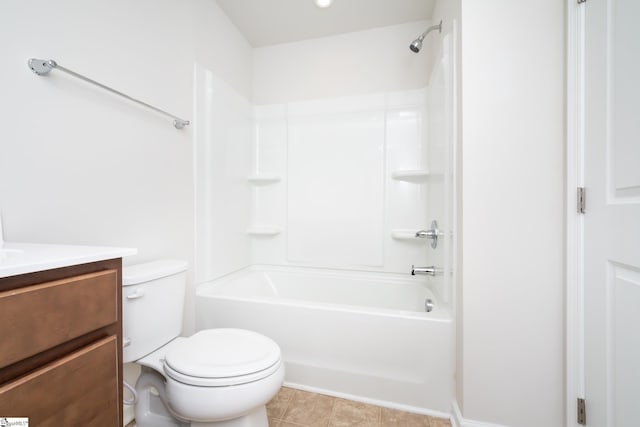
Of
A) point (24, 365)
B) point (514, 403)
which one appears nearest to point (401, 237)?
point (514, 403)

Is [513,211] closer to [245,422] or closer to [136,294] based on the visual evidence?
[245,422]

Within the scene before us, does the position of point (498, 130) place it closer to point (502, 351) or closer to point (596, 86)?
point (596, 86)

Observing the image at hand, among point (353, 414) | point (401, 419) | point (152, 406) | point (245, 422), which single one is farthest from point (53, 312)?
point (401, 419)

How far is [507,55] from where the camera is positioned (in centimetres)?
111

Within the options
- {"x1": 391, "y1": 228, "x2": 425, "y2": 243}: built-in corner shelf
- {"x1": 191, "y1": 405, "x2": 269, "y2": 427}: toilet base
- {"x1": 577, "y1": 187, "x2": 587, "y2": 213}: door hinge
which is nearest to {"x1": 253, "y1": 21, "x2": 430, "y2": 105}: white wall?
{"x1": 391, "y1": 228, "x2": 425, "y2": 243}: built-in corner shelf

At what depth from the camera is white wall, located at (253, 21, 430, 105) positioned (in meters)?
1.97

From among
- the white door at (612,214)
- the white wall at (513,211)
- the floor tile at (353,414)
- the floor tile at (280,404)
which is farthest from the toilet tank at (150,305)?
the white door at (612,214)

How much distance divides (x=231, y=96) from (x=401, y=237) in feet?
5.49

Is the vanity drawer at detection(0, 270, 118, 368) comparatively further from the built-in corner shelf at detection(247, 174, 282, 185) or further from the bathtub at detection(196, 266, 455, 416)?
the built-in corner shelf at detection(247, 174, 282, 185)

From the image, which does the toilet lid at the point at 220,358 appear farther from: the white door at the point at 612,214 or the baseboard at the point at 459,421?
the white door at the point at 612,214

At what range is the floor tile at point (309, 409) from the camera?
1.23 metres

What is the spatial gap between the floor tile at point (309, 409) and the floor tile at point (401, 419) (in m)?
0.27

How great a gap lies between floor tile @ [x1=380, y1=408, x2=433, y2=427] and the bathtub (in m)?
0.03

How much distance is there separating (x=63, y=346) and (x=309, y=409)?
114 cm
